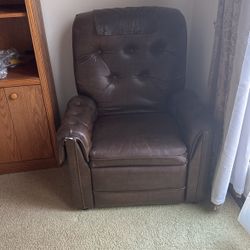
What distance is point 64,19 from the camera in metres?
2.02

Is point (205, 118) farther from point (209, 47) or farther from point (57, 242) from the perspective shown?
point (57, 242)

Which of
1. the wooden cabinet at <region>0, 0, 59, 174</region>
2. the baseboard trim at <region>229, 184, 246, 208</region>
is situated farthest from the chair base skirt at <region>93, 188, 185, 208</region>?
the wooden cabinet at <region>0, 0, 59, 174</region>

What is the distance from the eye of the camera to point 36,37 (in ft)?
5.52

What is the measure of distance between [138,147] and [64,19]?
1.07 metres

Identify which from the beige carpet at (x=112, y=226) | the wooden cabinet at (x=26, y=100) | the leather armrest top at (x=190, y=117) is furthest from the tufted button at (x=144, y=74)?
the beige carpet at (x=112, y=226)

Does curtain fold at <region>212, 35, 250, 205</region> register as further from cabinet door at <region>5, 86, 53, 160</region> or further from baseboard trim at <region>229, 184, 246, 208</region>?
cabinet door at <region>5, 86, 53, 160</region>

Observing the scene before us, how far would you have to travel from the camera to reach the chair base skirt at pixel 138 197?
64.8 inches

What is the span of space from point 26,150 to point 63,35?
831 millimetres

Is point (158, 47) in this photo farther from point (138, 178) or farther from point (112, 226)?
point (112, 226)

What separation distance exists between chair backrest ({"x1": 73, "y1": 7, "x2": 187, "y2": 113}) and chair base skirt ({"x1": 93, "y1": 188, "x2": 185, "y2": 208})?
0.58 meters

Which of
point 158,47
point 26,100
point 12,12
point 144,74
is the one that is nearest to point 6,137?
point 26,100

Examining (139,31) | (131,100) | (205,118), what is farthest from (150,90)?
(205,118)

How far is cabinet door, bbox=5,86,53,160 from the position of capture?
1796 mm

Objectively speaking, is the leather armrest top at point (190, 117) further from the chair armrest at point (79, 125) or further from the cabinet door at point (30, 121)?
the cabinet door at point (30, 121)
